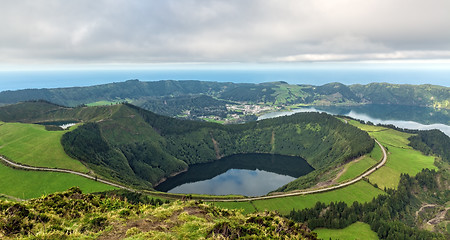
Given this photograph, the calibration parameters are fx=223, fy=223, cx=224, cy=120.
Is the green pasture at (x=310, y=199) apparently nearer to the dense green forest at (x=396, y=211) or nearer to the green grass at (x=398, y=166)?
the dense green forest at (x=396, y=211)

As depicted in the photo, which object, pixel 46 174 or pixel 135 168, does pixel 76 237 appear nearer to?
pixel 46 174

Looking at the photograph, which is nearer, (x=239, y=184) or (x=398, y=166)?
(x=398, y=166)

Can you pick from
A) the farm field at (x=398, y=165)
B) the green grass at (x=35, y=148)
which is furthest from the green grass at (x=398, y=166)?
the green grass at (x=35, y=148)

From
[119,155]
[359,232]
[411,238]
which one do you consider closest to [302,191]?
[359,232]

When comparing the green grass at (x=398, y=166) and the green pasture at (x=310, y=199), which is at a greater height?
the green grass at (x=398, y=166)

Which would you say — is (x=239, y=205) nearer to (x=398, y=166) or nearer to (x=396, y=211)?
(x=396, y=211)

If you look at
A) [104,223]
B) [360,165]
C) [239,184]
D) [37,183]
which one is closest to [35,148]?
[37,183]
